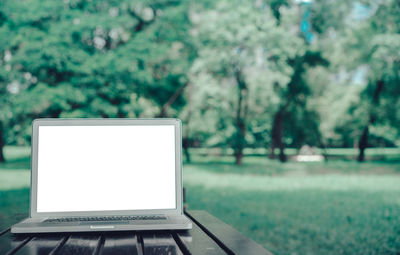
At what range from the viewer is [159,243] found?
1.15 meters

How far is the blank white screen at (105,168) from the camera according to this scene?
52.5 inches

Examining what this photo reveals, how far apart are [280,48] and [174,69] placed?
3580 millimetres

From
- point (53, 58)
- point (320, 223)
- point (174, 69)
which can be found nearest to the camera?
point (320, 223)

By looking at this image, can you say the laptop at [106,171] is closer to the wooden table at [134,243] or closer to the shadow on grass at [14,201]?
the wooden table at [134,243]

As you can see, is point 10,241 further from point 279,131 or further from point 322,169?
point 279,131

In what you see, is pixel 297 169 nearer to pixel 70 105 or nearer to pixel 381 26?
pixel 381 26

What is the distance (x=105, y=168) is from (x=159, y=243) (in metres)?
0.36

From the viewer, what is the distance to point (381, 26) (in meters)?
13.0

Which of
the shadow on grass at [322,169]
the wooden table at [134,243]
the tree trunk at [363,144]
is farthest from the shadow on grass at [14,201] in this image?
the tree trunk at [363,144]

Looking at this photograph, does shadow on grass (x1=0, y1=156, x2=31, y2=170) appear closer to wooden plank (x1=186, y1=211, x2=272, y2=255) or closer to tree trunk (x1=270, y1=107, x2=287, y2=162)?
tree trunk (x1=270, y1=107, x2=287, y2=162)

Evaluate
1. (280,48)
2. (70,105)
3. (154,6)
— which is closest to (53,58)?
(70,105)

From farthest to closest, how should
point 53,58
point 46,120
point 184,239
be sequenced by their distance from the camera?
point 53,58, point 46,120, point 184,239

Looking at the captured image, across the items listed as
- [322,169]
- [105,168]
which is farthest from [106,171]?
[322,169]

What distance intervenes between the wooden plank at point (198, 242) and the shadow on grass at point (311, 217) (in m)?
3.69
